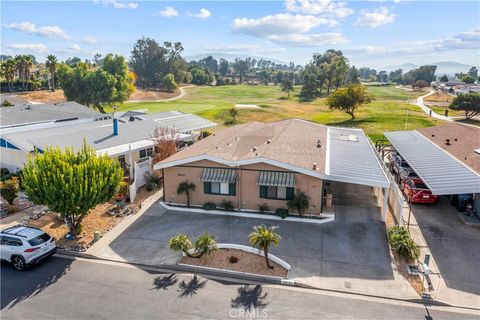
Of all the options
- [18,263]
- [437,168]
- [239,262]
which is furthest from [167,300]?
[437,168]

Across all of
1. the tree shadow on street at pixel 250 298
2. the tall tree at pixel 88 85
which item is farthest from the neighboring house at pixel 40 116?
the tree shadow on street at pixel 250 298

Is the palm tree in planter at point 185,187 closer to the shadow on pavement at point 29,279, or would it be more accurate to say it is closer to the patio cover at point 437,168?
the shadow on pavement at point 29,279

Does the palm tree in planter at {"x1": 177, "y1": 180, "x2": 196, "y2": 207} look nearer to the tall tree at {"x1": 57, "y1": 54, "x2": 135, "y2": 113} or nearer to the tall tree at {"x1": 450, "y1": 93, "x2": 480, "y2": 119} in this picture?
the tall tree at {"x1": 57, "y1": 54, "x2": 135, "y2": 113}

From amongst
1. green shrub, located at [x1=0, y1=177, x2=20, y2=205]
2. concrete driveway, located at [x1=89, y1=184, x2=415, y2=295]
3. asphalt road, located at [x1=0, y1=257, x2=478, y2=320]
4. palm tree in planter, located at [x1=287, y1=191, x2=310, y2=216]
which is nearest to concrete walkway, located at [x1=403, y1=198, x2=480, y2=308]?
asphalt road, located at [x1=0, y1=257, x2=478, y2=320]

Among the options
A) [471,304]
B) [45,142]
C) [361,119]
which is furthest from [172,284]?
[361,119]

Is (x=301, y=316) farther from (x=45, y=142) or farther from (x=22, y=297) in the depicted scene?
(x=45, y=142)

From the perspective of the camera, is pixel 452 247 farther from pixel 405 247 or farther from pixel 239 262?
pixel 239 262
